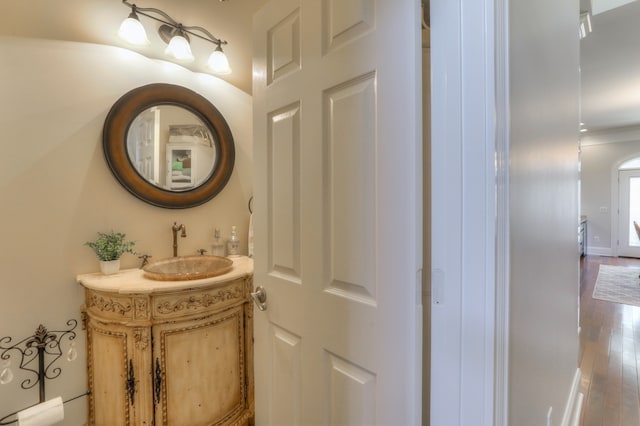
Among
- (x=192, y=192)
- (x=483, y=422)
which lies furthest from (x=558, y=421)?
(x=192, y=192)

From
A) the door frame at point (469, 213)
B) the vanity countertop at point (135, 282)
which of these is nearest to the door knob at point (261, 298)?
the vanity countertop at point (135, 282)

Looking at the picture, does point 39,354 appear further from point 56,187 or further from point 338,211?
point 338,211

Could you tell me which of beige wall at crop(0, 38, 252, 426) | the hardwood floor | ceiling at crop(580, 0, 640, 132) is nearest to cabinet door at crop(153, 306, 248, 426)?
beige wall at crop(0, 38, 252, 426)

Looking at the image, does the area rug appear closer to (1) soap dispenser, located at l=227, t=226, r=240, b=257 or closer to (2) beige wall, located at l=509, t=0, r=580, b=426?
(2) beige wall, located at l=509, t=0, r=580, b=426

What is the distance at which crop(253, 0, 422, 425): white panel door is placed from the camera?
2.31ft

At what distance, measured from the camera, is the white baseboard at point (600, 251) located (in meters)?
6.46

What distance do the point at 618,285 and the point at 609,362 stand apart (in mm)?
2855

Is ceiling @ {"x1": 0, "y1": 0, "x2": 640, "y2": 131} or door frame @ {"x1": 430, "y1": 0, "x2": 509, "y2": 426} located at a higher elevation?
ceiling @ {"x1": 0, "y1": 0, "x2": 640, "y2": 131}

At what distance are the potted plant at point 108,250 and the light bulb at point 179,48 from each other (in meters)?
1.10

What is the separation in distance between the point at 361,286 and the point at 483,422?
1.28ft

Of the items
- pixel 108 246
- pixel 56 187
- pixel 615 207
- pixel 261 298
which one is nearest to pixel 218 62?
pixel 56 187

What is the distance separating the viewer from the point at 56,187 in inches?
59.8

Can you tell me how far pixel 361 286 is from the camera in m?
0.81

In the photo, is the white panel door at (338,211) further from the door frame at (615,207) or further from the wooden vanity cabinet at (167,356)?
the door frame at (615,207)
